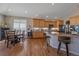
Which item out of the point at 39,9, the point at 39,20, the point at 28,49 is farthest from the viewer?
the point at 39,20

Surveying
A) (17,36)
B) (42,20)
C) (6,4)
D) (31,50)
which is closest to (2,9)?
(6,4)

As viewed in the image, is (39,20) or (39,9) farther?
(39,20)

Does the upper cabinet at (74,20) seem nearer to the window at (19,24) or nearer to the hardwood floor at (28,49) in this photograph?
the hardwood floor at (28,49)

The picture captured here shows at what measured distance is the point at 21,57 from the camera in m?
3.25

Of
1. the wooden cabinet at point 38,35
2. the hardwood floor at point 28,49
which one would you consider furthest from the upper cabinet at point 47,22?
the hardwood floor at point 28,49

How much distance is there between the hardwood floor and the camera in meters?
3.33

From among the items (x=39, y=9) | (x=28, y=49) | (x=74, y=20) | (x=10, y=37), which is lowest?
(x=28, y=49)

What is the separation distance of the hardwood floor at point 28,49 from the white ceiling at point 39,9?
848 millimetres

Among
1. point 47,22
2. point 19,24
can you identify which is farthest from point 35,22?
point 19,24

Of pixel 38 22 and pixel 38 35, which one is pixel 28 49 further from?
pixel 38 22

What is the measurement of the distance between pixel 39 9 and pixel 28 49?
1.25 m

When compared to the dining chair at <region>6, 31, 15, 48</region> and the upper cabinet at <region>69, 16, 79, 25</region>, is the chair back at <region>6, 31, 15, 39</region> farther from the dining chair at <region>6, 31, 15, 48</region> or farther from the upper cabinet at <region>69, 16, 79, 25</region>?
the upper cabinet at <region>69, 16, 79, 25</region>

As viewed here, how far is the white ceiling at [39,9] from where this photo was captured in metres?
3.20

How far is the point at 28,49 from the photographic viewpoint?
3.47 m
